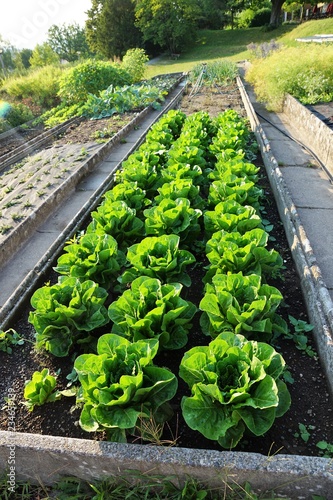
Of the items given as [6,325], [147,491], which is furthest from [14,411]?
[147,491]

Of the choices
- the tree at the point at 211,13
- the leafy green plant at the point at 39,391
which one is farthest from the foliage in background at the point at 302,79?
the tree at the point at 211,13

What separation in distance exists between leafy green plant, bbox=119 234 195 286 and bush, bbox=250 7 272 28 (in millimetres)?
47595

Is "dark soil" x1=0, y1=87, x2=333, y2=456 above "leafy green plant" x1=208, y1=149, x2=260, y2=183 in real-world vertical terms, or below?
below

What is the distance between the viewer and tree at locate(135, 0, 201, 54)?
3262cm

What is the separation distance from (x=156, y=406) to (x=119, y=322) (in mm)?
751

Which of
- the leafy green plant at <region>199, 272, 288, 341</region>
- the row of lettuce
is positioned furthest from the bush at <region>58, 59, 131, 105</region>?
the leafy green plant at <region>199, 272, 288, 341</region>

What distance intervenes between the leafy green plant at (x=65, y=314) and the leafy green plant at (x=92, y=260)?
0.91 ft

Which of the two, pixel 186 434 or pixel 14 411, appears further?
pixel 14 411

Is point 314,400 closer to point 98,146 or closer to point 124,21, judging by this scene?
point 98,146

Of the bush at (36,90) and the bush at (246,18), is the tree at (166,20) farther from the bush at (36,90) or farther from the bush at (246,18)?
the bush at (36,90)

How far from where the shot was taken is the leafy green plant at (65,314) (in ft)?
10.1

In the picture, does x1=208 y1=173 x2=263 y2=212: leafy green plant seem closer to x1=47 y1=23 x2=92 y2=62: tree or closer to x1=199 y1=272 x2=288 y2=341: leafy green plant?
x1=199 y1=272 x2=288 y2=341: leafy green plant

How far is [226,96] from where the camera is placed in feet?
47.7

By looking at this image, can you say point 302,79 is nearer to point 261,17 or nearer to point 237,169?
point 237,169
